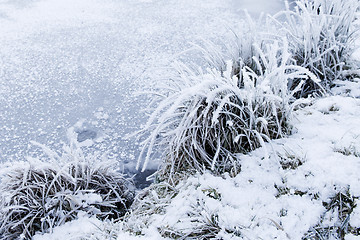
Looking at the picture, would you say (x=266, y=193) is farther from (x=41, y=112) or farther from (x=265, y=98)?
(x=41, y=112)

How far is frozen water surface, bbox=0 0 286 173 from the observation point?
7.62ft

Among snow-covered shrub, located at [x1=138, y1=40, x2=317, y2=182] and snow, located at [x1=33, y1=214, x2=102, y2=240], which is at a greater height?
snow-covered shrub, located at [x1=138, y1=40, x2=317, y2=182]

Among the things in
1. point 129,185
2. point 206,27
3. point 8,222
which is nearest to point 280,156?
point 129,185

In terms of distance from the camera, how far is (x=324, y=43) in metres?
2.18

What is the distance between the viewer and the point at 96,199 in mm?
1714

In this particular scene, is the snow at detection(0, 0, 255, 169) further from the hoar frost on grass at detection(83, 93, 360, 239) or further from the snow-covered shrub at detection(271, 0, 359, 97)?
the hoar frost on grass at detection(83, 93, 360, 239)

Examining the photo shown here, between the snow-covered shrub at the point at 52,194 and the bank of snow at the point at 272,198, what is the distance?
8cm

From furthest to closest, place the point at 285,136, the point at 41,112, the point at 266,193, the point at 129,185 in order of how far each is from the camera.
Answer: the point at 41,112 → the point at 129,185 → the point at 285,136 → the point at 266,193

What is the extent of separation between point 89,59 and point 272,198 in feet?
7.27

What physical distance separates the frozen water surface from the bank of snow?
690mm

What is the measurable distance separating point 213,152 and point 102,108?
3.65ft

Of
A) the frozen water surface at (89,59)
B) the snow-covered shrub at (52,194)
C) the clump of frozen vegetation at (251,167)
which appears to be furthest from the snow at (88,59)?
the clump of frozen vegetation at (251,167)

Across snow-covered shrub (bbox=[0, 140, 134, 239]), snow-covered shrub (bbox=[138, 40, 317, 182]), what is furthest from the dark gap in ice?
snow-covered shrub (bbox=[138, 40, 317, 182])

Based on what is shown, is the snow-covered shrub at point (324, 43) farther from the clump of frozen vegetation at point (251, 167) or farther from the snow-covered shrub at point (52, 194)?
the snow-covered shrub at point (52, 194)
